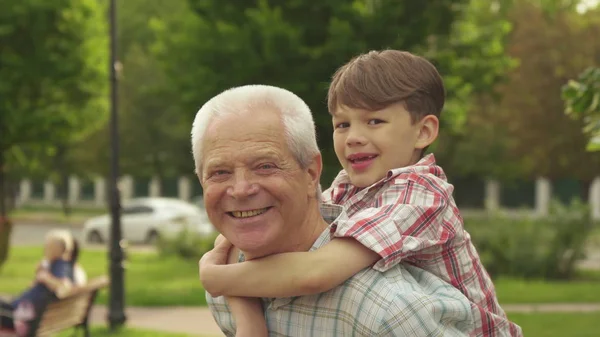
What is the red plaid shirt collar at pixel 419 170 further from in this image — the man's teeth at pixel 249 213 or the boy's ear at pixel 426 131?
the man's teeth at pixel 249 213

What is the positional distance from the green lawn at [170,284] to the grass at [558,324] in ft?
6.08

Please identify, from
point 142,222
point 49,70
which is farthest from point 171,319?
point 142,222

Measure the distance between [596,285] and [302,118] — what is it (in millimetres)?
16741

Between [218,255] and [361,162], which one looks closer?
[218,255]

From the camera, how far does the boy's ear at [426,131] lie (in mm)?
2732

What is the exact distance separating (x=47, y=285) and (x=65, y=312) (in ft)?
1.18

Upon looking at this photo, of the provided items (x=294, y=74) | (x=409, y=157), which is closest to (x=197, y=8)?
(x=294, y=74)

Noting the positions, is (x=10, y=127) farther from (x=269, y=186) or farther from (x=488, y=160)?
(x=488, y=160)

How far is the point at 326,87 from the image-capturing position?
11.2 feet

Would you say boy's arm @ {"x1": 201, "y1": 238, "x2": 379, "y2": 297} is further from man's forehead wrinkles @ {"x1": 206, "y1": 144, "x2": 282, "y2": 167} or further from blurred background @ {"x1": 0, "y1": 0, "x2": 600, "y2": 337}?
blurred background @ {"x1": 0, "y1": 0, "x2": 600, "y2": 337}

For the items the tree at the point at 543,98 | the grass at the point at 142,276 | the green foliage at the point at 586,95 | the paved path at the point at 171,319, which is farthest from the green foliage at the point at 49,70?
the tree at the point at 543,98

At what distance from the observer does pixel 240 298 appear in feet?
8.13

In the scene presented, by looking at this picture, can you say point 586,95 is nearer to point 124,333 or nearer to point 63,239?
point 63,239

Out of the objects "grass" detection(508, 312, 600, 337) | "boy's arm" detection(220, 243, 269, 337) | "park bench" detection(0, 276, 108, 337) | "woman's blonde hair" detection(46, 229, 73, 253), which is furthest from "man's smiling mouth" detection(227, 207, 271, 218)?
"grass" detection(508, 312, 600, 337)
